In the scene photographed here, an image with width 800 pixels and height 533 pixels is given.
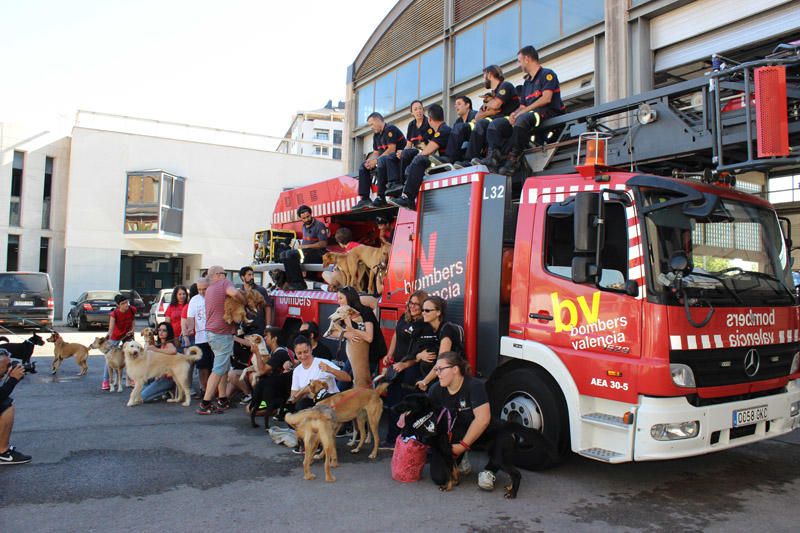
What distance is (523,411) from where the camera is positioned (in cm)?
543

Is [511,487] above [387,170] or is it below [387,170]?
below

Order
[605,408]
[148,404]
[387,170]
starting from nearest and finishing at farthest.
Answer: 1. [605,408]
2. [387,170]
3. [148,404]

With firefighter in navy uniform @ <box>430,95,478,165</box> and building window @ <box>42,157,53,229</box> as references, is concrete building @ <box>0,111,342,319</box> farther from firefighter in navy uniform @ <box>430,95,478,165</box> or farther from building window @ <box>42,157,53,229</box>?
firefighter in navy uniform @ <box>430,95,478,165</box>

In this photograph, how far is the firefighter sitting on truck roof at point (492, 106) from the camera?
6543 millimetres

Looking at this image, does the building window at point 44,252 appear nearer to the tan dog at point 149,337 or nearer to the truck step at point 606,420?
the tan dog at point 149,337

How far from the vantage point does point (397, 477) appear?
521 centimetres

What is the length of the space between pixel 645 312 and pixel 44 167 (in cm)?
3030

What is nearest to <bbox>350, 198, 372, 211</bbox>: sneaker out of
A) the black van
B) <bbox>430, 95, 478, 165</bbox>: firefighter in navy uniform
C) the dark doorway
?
<bbox>430, 95, 478, 165</bbox>: firefighter in navy uniform

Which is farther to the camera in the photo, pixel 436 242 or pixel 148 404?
pixel 148 404

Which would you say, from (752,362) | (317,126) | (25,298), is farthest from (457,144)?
(317,126)

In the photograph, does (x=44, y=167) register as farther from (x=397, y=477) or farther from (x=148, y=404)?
(x=397, y=477)

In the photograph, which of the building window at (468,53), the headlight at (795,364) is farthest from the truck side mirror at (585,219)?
the building window at (468,53)

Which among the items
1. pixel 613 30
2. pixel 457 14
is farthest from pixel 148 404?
pixel 457 14

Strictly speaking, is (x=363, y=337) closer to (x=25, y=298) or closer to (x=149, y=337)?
(x=149, y=337)
